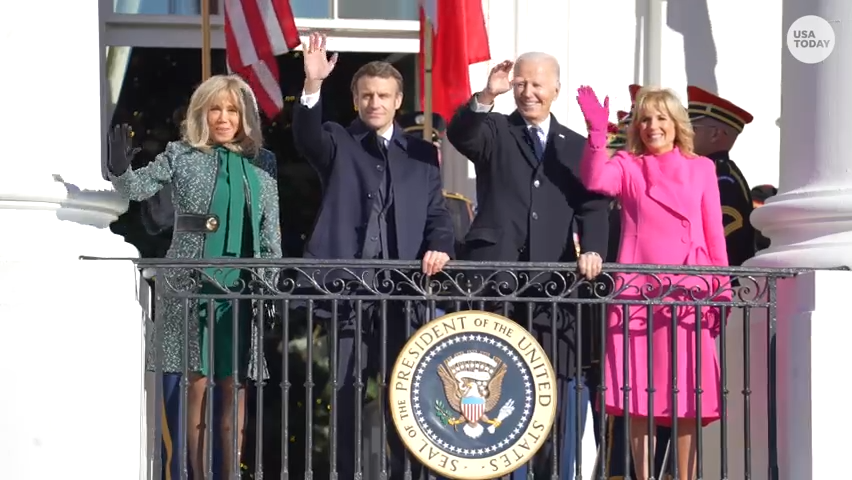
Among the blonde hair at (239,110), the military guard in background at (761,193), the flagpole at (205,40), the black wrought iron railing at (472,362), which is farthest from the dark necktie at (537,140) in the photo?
the military guard in background at (761,193)

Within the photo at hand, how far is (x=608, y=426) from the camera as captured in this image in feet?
28.4

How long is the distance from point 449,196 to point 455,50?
78cm

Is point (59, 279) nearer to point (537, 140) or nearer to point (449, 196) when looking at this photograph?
point (537, 140)

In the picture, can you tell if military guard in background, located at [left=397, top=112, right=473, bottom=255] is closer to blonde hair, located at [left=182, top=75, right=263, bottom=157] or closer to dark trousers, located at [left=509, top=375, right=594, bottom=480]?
dark trousers, located at [left=509, top=375, right=594, bottom=480]

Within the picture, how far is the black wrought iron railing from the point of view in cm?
737

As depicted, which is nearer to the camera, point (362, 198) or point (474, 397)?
point (474, 397)

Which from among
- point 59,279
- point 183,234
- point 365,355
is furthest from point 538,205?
point 59,279

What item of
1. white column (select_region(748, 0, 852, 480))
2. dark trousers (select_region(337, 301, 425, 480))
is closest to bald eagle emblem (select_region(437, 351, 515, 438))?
dark trousers (select_region(337, 301, 425, 480))

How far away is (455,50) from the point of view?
355 inches

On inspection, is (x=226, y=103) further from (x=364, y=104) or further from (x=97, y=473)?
(x=97, y=473)

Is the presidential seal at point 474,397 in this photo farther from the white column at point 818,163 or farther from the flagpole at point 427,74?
the flagpole at point 427,74

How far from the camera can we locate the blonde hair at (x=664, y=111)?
756cm

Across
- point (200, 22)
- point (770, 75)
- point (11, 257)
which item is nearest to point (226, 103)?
point (11, 257)

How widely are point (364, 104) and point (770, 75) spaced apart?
340 cm
